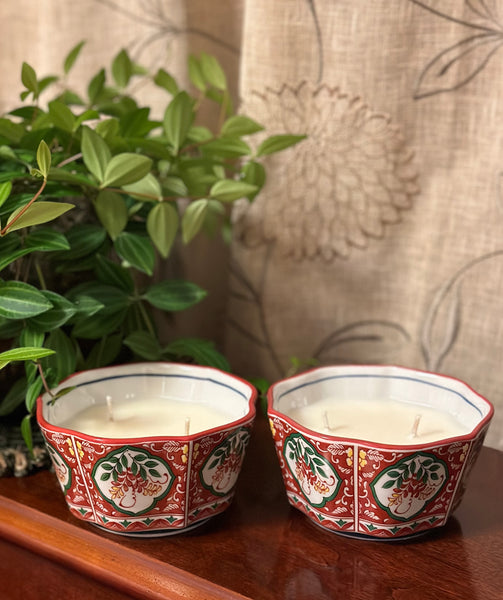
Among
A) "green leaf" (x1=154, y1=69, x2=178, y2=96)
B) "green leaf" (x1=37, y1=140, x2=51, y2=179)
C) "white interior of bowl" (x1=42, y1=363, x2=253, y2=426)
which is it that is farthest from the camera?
"green leaf" (x1=154, y1=69, x2=178, y2=96)

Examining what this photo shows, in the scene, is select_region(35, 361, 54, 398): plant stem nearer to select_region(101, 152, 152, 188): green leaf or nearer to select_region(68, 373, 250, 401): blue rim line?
select_region(68, 373, 250, 401): blue rim line

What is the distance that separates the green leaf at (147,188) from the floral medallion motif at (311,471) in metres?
0.22

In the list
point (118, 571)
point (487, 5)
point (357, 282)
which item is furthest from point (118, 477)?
point (487, 5)

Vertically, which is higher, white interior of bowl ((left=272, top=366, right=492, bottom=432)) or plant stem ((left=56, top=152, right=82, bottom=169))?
plant stem ((left=56, top=152, right=82, bottom=169))

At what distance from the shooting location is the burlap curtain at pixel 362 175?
591mm

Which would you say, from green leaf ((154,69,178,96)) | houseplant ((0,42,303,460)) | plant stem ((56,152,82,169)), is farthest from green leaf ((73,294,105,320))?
green leaf ((154,69,178,96))

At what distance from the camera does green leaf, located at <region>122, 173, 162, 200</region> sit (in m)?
0.56

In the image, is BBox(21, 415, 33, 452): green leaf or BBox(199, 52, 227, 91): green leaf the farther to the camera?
BBox(199, 52, 227, 91): green leaf

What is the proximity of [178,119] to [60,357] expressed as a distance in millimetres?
207

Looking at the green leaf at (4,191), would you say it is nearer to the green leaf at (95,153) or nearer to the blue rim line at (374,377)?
the green leaf at (95,153)

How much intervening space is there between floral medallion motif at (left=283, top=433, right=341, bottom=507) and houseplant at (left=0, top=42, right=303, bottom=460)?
0.15 metres

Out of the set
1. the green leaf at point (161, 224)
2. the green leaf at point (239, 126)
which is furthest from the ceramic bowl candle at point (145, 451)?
the green leaf at point (239, 126)

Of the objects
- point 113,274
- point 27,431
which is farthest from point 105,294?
point 27,431

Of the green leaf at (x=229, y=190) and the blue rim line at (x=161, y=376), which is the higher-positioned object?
the green leaf at (x=229, y=190)
